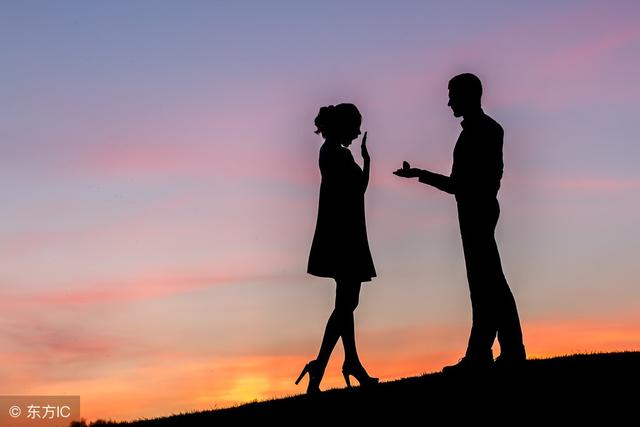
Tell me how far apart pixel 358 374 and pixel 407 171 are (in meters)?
3.03

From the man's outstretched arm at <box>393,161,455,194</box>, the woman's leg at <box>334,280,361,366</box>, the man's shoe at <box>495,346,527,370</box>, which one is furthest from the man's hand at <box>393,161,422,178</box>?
the man's shoe at <box>495,346,527,370</box>

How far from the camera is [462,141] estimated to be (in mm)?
15031

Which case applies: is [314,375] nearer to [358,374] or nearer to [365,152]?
[358,374]

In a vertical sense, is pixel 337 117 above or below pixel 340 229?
above

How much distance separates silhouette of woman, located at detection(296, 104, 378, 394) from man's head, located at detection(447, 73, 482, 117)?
1360 millimetres

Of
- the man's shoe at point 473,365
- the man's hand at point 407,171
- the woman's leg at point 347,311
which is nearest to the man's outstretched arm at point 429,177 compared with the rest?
the man's hand at point 407,171

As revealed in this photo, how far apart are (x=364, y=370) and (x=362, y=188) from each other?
2.54 m

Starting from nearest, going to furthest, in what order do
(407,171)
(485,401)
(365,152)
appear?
(485,401), (407,171), (365,152)

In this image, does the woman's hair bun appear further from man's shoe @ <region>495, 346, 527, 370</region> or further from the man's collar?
man's shoe @ <region>495, 346, 527, 370</region>

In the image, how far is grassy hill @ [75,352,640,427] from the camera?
12844mm

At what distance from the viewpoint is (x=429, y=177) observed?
14805 millimetres

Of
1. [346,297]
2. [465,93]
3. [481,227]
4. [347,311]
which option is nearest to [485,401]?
[481,227]

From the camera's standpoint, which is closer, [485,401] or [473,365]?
[485,401]

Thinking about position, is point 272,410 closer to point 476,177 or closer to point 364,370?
point 364,370
